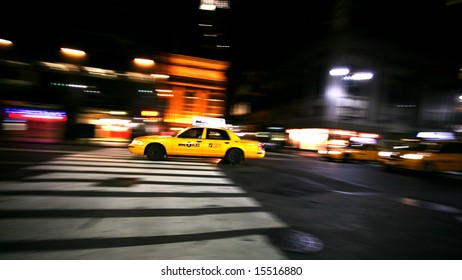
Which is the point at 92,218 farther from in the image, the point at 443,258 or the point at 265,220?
the point at 443,258

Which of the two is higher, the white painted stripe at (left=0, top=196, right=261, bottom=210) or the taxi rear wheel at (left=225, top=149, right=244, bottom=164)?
the taxi rear wheel at (left=225, top=149, right=244, bottom=164)

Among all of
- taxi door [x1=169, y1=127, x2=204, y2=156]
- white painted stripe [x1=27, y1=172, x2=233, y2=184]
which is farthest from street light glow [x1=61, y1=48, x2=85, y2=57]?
white painted stripe [x1=27, y1=172, x2=233, y2=184]

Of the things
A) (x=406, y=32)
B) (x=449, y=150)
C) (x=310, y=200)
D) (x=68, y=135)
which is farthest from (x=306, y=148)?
(x=310, y=200)

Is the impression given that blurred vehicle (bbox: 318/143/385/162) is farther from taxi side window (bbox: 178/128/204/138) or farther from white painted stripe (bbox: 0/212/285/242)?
white painted stripe (bbox: 0/212/285/242)

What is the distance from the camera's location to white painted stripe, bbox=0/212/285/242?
3.49m

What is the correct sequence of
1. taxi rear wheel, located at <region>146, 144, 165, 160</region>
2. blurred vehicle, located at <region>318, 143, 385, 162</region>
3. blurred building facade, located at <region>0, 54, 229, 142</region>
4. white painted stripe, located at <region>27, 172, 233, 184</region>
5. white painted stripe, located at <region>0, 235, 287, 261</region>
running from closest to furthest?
white painted stripe, located at <region>0, 235, 287, 261</region> → white painted stripe, located at <region>27, 172, 233, 184</region> → taxi rear wheel, located at <region>146, 144, 165, 160</region> → blurred vehicle, located at <region>318, 143, 385, 162</region> → blurred building facade, located at <region>0, 54, 229, 142</region>

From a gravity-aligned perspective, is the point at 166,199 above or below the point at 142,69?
below

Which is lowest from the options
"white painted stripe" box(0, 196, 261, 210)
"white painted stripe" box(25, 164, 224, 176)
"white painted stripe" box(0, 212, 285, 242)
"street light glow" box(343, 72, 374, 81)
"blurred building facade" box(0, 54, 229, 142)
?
"white painted stripe" box(0, 212, 285, 242)

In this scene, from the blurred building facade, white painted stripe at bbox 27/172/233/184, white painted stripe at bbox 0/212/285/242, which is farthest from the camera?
the blurred building facade

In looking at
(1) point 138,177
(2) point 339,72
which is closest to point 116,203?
(1) point 138,177

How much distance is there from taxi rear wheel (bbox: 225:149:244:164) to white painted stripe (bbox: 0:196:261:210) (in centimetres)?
577

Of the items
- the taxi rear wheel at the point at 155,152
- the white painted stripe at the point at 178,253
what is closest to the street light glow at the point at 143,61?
the taxi rear wheel at the point at 155,152

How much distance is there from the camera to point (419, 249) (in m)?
3.65

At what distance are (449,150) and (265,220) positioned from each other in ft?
37.7
